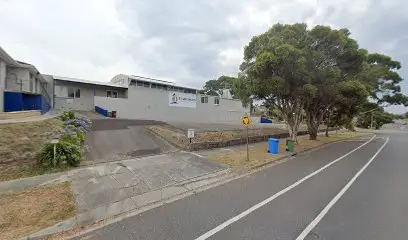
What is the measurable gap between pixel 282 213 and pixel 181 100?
25.5 meters

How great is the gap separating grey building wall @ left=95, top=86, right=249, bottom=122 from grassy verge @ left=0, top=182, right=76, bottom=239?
19.7m

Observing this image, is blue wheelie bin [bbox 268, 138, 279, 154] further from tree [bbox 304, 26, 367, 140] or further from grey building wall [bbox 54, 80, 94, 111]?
grey building wall [bbox 54, 80, 94, 111]

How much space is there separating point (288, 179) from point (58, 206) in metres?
7.12

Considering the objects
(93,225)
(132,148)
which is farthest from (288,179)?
(132,148)

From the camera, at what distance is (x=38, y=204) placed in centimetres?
523

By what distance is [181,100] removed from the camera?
97.2 feet

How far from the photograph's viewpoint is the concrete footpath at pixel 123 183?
16.8 ft

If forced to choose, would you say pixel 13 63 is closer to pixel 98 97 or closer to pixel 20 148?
pixel 98 97

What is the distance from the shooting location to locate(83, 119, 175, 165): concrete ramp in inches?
396

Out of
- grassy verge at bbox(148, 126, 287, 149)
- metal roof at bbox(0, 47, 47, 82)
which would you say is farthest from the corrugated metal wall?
grassy verge at bbox(148, 126, 287, 149)

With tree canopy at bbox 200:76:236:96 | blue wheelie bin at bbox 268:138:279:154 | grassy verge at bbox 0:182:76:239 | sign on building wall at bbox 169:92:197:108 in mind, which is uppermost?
tree canopy at bbox 200:76:236:96

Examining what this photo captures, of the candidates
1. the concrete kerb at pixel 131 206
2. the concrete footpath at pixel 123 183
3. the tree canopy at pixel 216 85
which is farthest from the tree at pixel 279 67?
the tree canopy at pixel 216 85

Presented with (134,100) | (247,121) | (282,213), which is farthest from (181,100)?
(282,213)

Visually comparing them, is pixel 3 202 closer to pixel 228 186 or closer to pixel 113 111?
pixel 228 186
